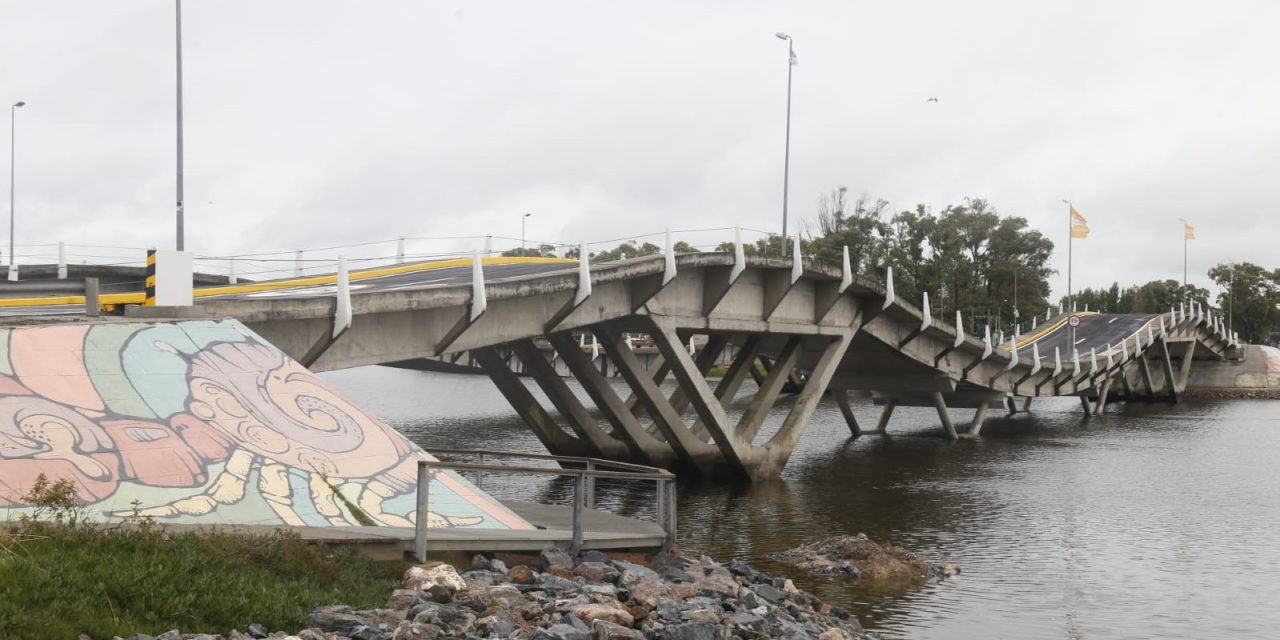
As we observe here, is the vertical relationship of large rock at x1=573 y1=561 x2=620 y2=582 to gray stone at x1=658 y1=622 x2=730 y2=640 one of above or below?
above

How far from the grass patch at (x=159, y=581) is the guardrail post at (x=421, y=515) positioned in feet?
2.92

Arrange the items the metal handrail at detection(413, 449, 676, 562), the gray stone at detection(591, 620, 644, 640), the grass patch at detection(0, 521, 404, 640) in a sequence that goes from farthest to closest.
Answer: the metal handrail at detection(413, 449, 676, 562), the gray stone at detection(591, 620, 644, 640), the grass patch at detection(0, 521, 404, 640)

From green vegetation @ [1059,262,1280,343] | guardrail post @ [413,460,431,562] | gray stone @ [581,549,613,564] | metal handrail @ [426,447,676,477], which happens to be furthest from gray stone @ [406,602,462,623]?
green vegetation @ [1059,262,1280,343]

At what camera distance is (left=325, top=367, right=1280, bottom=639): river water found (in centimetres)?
2019

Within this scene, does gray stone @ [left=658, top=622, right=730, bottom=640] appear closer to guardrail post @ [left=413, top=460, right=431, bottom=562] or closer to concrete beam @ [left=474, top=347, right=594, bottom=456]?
guardrail post @ [left=413, top=460, right=431, bottom=562]

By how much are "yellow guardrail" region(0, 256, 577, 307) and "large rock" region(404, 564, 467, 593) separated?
8.26 meters

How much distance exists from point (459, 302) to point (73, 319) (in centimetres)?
970

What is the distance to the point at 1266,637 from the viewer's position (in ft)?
61.3

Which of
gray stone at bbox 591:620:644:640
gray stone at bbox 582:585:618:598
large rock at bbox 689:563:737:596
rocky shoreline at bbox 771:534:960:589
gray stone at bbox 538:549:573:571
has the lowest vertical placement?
rocky shoreline at bbox 771:534:960:589

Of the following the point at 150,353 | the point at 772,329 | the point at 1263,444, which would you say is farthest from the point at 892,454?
the point at 150,353

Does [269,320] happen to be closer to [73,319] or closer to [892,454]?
[73,319]

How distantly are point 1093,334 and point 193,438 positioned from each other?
8514 centimetres

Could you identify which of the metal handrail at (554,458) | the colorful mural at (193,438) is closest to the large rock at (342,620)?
the colorful mural at (193,438)

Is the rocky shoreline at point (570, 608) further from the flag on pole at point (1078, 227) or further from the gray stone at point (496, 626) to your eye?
the flag on pole at point (1078, 227)
